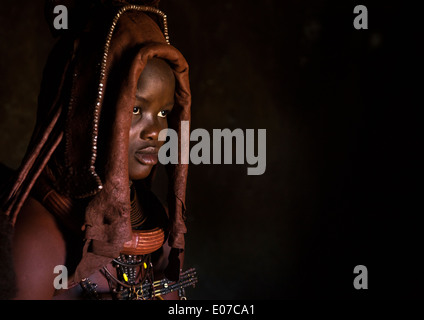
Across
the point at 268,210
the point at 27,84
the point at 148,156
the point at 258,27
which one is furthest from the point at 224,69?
the point at 148,156

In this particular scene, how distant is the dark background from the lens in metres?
1.87

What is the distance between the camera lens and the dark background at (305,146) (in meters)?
1.87

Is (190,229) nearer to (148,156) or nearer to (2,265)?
(148,156)

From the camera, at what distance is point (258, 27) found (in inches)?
82.2

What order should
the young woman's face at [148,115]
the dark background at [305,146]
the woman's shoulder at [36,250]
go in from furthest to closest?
the dark background at [305,146] < the young woman's face at [148,115] < the woman's shoulder at [36,250]

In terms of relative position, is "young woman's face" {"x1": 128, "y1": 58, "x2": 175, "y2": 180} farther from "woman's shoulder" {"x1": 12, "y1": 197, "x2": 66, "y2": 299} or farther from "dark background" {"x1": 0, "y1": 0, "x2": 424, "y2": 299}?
"dark background" {"x1": 0, "y1": 0, "x2": 424, "y2": 299}

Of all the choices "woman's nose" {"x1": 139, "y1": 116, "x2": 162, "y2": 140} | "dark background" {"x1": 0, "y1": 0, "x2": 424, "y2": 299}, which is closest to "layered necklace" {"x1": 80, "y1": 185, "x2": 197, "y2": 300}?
"woman's nose" {"x1": 139, "y1": 116, "x2": 162, "y2": 140}

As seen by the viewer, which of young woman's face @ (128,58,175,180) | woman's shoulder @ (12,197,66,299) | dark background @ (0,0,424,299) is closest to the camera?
woman's shoulder @ (12,197,66,299)

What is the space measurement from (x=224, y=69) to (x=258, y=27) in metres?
0.26

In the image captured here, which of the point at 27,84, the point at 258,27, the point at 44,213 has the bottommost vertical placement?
the point at 44,213

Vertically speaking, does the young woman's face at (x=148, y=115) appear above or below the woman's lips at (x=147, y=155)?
above

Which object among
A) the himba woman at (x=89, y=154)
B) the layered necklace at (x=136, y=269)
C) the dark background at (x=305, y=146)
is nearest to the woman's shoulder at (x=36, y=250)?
the himba woman at (x=89, y=154)

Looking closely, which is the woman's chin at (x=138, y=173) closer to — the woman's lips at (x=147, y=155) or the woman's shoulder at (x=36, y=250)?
the woman's lips at (x=147, y=155)

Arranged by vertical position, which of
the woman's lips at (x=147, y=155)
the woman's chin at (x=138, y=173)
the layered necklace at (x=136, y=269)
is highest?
the woman's lips at (x=147, y=155)
